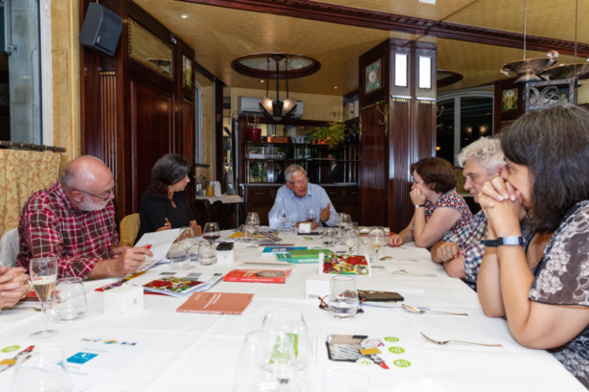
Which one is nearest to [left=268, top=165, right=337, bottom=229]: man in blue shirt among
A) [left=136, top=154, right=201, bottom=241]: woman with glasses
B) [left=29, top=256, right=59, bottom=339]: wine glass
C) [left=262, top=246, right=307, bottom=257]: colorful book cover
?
[left=136, top=154, right=201, bottom=241]: woman with glasses

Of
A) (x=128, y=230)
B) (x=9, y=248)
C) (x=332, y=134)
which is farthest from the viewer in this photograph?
(x=332, y=134)

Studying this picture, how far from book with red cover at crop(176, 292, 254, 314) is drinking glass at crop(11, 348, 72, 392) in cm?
64

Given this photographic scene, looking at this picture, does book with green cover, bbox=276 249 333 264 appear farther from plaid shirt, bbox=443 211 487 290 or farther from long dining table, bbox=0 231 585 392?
plaid shirt, bbox=443 211 487 290

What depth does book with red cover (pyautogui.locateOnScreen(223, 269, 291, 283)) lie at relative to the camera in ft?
5.51

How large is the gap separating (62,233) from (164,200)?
47.0 inches

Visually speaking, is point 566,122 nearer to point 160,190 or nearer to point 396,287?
point 396,287

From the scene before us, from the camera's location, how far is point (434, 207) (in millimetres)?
2709

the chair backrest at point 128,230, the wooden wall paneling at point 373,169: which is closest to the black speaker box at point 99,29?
the chair backrest at point 128,230

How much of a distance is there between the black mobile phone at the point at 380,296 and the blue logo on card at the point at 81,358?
856mm

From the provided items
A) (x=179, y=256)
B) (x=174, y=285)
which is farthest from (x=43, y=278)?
(x=179, y=256)

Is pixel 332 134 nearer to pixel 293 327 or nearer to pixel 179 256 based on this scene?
pixel 179 256

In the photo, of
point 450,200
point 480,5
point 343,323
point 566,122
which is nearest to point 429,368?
point 343,323

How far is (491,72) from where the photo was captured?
5.74 metres

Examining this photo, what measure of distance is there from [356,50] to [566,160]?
538 centimetres
